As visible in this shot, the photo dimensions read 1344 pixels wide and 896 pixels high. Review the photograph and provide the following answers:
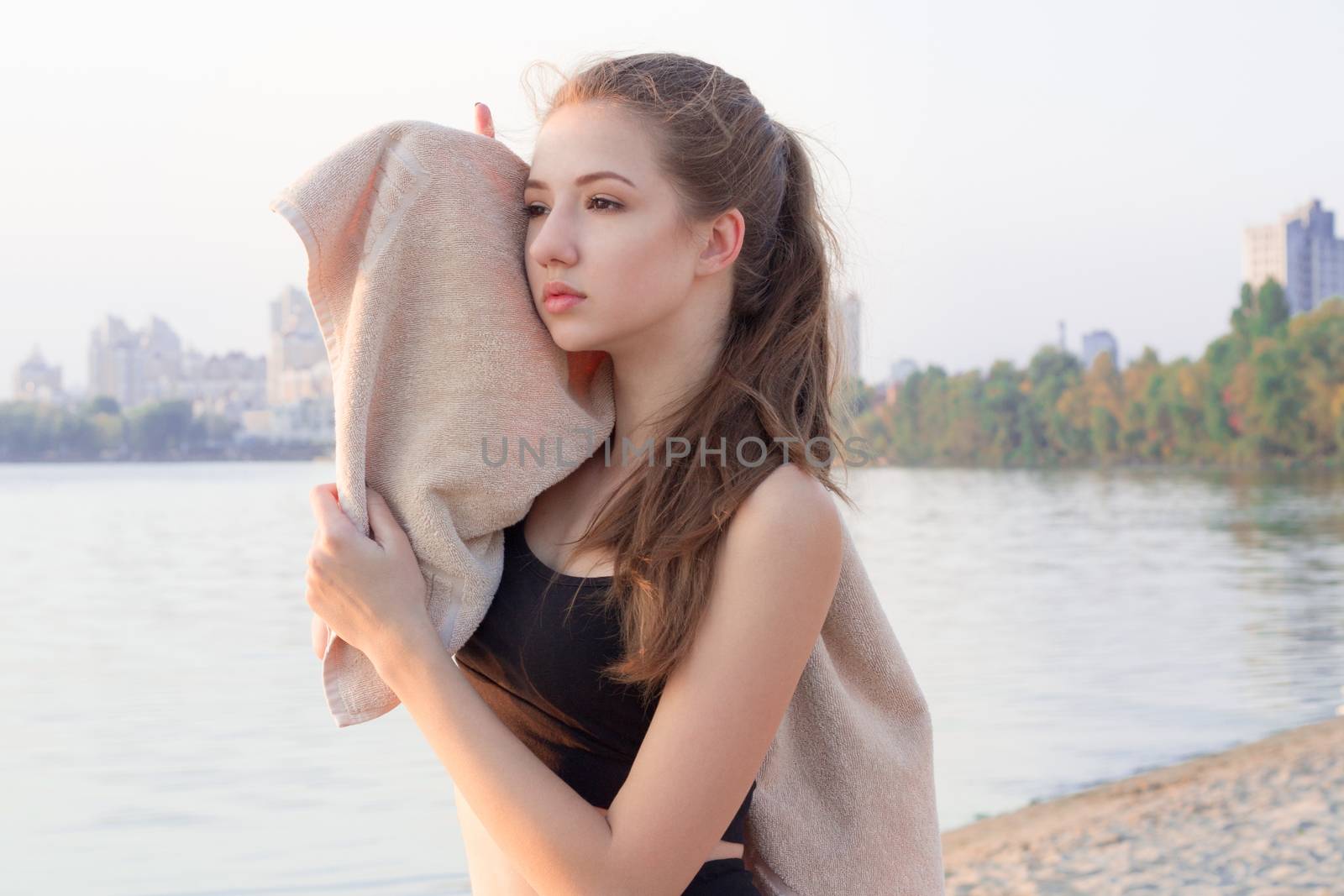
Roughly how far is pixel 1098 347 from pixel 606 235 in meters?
49.9

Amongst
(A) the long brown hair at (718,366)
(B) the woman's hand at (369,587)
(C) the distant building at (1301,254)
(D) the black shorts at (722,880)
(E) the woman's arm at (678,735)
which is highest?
(C) the distant building at (1301,254)

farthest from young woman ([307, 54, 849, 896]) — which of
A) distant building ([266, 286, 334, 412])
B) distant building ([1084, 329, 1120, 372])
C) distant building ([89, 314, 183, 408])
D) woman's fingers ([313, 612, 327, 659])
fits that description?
distant building ([89, 314, 183, 408])

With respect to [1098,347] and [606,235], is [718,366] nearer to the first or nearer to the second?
[606,235]

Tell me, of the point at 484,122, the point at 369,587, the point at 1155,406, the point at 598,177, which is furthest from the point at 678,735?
the point at 1155,406

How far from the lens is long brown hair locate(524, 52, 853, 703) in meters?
1.24

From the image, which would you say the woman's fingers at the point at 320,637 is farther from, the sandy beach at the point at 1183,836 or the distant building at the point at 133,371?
the distant building at the point at 133,371

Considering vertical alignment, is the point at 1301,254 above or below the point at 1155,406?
above

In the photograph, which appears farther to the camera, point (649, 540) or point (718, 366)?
point (718, 366)

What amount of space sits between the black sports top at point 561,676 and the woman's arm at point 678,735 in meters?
0.09

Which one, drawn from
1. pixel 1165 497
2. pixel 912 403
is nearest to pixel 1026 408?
pixel 912 403

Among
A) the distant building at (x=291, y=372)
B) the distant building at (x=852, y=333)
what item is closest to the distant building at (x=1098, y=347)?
the distant building at (x=291, y=372)

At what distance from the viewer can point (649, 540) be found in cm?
127

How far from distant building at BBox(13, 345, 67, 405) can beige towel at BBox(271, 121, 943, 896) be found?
56586 millimetres

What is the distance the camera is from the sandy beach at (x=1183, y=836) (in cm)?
462
